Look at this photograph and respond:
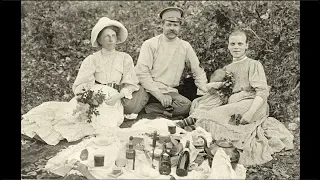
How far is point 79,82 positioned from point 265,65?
6.91 feet

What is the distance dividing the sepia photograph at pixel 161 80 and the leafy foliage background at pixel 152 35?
1cm

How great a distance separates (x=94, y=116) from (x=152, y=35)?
3.98ft

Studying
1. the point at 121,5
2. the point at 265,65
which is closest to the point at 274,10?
the point at 265,65

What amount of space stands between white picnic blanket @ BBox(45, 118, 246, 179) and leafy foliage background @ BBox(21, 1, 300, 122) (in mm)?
895

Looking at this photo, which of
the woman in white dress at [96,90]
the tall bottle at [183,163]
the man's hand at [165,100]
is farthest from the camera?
the man's hand at [165,100]

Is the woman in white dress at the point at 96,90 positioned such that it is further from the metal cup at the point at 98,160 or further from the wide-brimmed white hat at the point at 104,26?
the metal cup at the point at 98,160

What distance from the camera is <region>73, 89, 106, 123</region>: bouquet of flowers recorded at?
14.6 ft

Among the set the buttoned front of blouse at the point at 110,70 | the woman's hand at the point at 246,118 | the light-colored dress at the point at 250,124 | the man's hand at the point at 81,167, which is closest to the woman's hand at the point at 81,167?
the man's hand at the point at 81,167

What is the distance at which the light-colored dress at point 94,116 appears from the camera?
4.48 metres

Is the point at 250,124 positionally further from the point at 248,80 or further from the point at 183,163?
the point at 183,163

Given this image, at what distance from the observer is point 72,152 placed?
415cm

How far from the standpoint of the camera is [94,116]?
4.50 m

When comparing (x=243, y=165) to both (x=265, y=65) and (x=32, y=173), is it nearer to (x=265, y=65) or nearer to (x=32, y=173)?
(x=265, y=65)

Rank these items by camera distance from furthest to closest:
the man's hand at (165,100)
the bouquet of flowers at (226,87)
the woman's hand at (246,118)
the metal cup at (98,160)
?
the man's hand at (165,100)
the bouquet of flowers at (226,87)
the woman's hand at (246,118)
the metal cup at (98,160)
